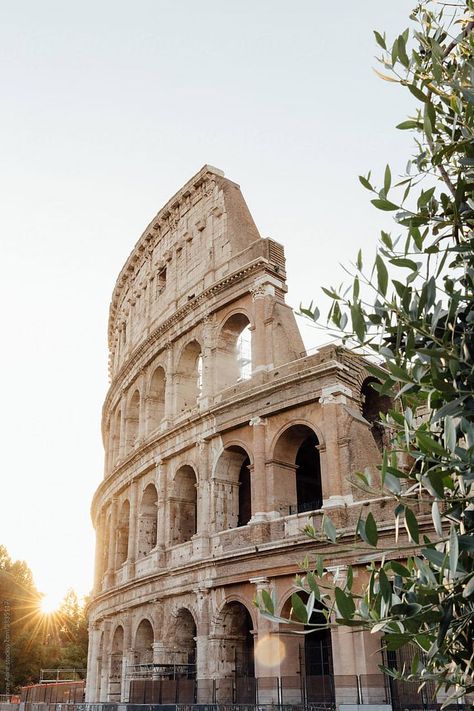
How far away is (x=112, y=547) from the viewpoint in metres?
22.1

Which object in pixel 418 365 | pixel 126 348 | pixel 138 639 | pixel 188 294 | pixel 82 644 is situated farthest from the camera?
pixel 82 644

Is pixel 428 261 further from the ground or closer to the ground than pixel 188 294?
closer to the ground

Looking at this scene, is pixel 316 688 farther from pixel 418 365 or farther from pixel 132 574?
pixel 418 365

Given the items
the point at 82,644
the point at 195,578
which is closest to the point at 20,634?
the point at 82,644

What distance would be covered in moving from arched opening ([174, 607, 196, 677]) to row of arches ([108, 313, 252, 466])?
214 inches

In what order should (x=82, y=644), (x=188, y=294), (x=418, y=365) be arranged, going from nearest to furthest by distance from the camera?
1. (x=418, y=365)
2. (x=188, y=294)
3. (x=82, y=644)

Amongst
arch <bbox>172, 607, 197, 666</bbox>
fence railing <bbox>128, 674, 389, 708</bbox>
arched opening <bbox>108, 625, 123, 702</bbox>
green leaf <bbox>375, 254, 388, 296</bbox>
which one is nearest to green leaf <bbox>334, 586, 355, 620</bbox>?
green leaf <bbox>375, 254, 388, 296</bbox>

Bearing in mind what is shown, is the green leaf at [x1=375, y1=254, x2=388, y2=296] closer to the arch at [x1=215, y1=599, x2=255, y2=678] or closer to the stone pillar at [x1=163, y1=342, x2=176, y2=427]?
the arch at [x1=215, y1=599, x2=255, y2=678]

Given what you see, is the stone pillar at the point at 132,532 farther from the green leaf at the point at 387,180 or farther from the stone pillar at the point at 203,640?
the green leaf at the point at 387,180

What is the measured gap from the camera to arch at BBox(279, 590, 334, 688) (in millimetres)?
13773

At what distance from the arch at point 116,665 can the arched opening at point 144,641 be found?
6.37 ft

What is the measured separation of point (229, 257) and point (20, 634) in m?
29.4

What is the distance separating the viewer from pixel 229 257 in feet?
62.8

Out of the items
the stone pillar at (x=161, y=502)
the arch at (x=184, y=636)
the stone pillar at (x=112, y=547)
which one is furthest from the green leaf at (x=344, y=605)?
the stone pillar at (x=112, y=547)
